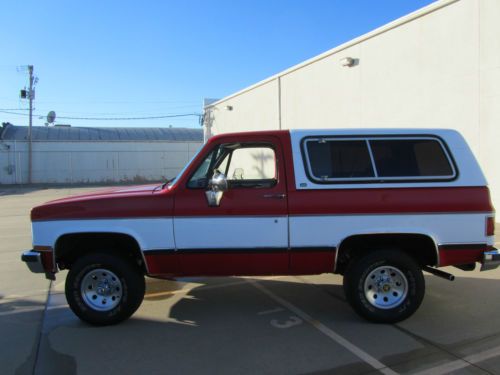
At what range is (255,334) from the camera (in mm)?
4355

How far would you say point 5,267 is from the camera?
7.56m

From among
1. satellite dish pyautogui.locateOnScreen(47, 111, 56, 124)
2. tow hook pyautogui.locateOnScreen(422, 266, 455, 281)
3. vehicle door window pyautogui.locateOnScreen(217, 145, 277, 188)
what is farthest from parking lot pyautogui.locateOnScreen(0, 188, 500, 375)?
satellite dish pyautogui.locateOnScreen(47, 111, 56, 124)

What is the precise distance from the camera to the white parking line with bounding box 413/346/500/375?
3520 mm

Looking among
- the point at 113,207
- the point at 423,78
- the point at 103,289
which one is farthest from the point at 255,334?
the point at 423,78

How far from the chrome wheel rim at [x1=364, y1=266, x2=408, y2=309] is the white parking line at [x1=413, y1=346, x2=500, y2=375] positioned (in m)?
0.91

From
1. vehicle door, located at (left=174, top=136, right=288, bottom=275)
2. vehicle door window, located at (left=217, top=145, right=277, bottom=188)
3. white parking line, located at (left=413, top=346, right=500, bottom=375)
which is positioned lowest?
white parking line, located at (left=413, top=346, right=500, bottom=375)

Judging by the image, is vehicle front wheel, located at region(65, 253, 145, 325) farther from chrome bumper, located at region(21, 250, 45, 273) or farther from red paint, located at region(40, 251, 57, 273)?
chrome bumper, located at region(21, 250, 45, 273)

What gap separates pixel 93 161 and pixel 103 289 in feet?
119

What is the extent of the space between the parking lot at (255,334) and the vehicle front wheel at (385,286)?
0.51 feet

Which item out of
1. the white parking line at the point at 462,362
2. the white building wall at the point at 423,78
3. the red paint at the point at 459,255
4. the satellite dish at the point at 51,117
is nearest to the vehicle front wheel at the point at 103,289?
the white parking line at the point at 462,362

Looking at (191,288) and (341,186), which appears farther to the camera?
(191,288)

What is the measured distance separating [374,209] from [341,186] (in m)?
0.41

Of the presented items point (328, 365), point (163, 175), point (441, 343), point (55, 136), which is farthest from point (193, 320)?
point (55, 136)

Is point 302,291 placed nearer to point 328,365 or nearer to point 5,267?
point 328,365
